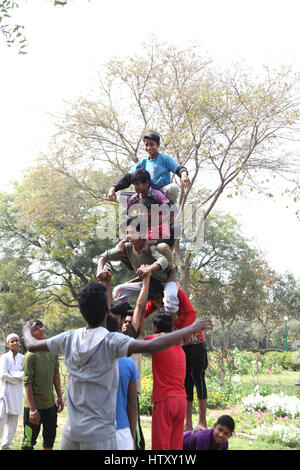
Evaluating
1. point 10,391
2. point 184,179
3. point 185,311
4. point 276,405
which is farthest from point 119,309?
point 276,405

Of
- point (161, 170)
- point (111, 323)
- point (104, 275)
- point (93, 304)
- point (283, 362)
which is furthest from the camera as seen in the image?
point (283, 362)

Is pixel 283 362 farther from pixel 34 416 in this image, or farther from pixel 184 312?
pixel 34 416

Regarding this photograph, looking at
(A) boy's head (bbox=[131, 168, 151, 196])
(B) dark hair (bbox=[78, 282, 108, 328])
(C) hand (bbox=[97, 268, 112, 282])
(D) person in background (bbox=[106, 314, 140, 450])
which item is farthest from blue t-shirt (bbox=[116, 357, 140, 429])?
(A) boy's head (bbox=[131, 168, 151, 196])

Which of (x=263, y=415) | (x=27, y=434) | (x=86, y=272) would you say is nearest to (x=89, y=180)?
(x=86, y=272)

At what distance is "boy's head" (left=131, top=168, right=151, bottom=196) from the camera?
5.90 m

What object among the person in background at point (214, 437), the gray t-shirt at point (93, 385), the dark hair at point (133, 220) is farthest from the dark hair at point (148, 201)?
the gray t-shirt at point (93, 385)

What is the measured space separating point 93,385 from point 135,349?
363 mm

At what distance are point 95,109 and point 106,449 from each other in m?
16.9

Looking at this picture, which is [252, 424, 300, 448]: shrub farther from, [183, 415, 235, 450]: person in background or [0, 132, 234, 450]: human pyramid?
[183, 415, 235, 450]: person in background

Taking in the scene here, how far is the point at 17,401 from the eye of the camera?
26.0ft

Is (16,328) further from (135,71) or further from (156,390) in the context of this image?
(156,390)

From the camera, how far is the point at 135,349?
10.9 feet

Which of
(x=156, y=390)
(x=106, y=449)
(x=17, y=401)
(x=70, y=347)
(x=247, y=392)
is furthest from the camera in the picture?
(x=247, y=392)

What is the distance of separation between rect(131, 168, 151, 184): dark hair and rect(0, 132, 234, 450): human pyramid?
0.01 m
